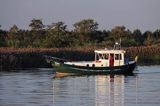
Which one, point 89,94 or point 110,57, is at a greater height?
point 110,57

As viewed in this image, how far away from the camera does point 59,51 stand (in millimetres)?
86438

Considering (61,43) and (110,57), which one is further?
(61,43)

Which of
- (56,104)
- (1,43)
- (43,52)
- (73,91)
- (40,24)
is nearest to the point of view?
(56,104)

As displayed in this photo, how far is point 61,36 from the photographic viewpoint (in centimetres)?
11244

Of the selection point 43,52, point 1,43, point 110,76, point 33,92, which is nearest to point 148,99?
point 33,92

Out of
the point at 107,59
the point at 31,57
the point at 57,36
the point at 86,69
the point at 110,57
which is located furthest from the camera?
the point at 57,36

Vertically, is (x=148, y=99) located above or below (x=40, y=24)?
below

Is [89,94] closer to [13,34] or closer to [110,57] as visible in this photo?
[110,57]

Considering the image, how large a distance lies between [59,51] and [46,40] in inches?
955

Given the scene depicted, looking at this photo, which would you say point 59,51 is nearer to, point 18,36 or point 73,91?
point 18,36

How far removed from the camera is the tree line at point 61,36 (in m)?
110

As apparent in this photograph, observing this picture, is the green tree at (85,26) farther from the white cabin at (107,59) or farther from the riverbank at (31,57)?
the white cabin at (107,59)

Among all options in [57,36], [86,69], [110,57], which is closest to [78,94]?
[86,69]

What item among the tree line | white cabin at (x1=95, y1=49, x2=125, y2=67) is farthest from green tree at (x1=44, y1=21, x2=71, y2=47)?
white cabin at (x1=95, y1=49, x2=125, y2=67)
